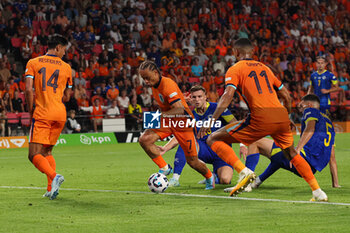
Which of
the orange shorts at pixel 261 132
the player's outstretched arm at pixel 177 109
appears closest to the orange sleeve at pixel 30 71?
the player's outstretched arm at pixel 177 109

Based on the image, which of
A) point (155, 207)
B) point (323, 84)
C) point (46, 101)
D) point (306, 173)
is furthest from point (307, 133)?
point (323, 84)

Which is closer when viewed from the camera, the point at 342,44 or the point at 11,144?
the point at 11,144

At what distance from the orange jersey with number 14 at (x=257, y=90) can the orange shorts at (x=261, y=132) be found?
62mm

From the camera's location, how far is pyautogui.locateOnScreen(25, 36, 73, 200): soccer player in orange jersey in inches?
325

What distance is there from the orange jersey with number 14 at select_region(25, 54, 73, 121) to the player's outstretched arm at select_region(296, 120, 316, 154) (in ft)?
10.9

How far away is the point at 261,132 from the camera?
25.5 ft

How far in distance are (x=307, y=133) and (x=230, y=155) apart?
1258mm

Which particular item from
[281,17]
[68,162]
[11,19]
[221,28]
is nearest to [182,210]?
[68,162]

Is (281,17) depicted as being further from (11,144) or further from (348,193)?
(348,193)

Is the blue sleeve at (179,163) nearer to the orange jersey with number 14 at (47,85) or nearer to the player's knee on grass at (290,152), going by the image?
the orange jersey with number 14 at (47,85)

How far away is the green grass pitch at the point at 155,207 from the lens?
242 inches

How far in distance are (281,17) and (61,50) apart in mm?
24223

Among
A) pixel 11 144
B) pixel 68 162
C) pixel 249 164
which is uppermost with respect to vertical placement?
pixel 249 164

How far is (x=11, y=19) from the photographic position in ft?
74.5
